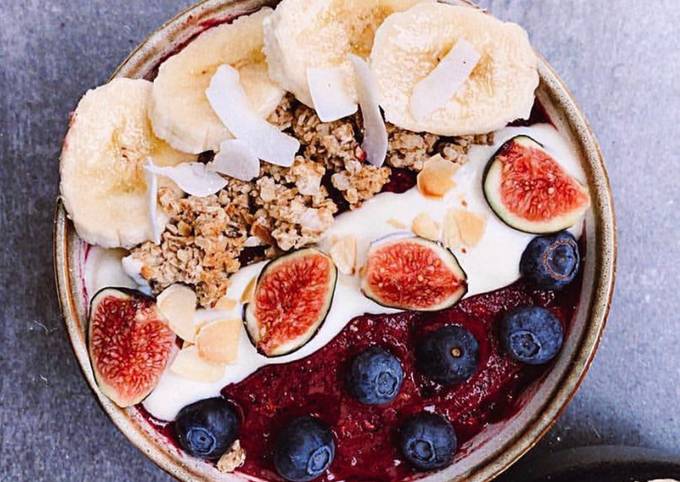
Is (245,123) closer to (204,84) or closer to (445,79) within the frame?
(204,84)

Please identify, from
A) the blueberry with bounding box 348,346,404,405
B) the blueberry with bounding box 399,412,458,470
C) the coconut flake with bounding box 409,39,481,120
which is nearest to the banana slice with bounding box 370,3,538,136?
the coconut flake with bounding box 409,39,481,120

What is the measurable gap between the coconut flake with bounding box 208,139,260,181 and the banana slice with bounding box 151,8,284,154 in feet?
0.13

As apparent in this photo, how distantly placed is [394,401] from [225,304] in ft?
1.13

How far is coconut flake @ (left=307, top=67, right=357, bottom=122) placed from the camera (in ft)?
5.00

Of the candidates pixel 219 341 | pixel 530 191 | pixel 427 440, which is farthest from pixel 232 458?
pixel 530 191

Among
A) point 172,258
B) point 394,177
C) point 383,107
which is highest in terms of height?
point 383,107

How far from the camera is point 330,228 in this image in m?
1.61

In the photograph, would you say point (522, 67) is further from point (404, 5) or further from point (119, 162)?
point (119, 162)

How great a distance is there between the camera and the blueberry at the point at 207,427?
1578 millimetres

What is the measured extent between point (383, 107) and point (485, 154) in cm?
21

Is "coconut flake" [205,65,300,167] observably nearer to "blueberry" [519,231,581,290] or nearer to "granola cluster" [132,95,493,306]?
"granola cluster" [132,95,493,306]

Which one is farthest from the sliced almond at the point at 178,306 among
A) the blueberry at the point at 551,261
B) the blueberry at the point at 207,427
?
the blueberry at the point at 551,261

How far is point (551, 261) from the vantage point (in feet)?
5.24

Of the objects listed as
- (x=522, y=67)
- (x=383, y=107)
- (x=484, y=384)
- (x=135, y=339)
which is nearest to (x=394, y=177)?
(x=383, y=107)
